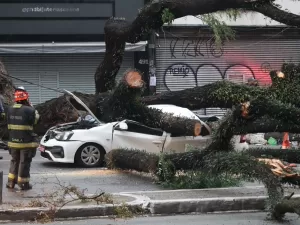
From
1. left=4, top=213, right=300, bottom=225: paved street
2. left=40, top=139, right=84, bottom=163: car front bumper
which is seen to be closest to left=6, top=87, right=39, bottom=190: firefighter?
left=4, top=213, right=300, bottom=225: paved street

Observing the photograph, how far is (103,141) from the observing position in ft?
44.4

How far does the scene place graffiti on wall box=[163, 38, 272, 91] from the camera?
24.2 metres

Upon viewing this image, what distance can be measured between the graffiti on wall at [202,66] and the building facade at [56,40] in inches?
67.7

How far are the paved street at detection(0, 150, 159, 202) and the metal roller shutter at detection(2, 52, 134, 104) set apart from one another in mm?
9692

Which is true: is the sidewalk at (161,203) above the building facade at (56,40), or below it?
below

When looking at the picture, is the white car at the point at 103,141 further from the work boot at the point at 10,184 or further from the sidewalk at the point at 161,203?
the sidewalk at the point at 161,203

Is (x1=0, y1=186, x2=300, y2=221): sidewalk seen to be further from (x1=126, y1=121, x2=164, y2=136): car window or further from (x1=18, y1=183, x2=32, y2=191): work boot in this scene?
(x1=126, y1=121, x2=164, y2=136): car window

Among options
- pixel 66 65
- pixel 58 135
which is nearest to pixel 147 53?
pixel 66 65

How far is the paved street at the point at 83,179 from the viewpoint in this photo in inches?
404

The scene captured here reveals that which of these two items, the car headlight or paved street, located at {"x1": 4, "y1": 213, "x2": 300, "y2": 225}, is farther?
the car headlight

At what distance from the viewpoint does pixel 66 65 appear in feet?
76.9

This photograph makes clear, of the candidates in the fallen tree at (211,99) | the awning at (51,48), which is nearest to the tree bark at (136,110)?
the fallen tree at (211,99)

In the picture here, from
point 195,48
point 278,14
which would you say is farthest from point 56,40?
point 278,14

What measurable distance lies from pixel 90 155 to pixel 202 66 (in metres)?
11.9
